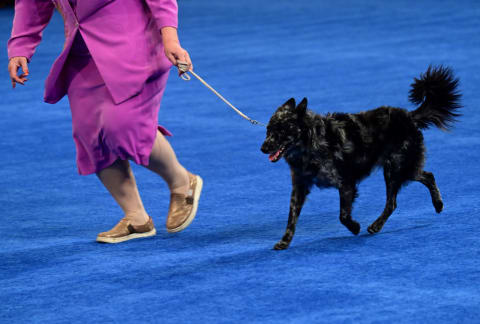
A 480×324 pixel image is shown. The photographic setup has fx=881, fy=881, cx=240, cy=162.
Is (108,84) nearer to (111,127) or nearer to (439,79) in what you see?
(111,127)

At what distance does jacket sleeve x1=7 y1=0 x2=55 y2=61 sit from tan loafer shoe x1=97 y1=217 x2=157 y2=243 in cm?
83

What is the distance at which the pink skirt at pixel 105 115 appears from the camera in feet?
11.9

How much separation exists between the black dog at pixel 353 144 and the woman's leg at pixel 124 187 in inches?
26.6

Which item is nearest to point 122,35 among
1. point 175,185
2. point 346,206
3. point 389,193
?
point 175,185

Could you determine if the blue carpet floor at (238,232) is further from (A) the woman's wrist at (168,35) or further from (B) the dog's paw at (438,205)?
(A) the woman's wrist at (168,35)

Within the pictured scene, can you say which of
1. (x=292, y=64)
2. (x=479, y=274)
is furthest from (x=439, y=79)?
(x=292, y=64)

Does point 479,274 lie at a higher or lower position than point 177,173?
higher

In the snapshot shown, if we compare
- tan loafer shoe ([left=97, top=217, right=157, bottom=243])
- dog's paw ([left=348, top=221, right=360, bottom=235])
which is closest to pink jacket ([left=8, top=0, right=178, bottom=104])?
tan loafer shoe ([left=97, top=217, right=157, bottom=243])

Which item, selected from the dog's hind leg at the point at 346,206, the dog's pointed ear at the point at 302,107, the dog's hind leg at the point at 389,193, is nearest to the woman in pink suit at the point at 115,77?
the dog's pointed ear at the point at 302,107

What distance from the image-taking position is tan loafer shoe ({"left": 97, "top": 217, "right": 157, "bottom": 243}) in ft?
12.5

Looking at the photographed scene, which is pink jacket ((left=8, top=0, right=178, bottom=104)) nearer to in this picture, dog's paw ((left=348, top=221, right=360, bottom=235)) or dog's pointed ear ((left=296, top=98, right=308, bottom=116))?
Answer: dog's pointed ear ((left=296, top=98, right=308, bottom=116))

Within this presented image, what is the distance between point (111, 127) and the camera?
11.9 feet

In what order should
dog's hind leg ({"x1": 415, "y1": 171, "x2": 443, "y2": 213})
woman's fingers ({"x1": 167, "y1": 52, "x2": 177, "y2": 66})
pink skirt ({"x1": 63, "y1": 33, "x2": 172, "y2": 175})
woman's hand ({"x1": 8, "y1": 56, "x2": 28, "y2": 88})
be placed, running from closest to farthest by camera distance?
1. woman's fingers ({"x1": 167, "y1": 52, "x2": 177, "y2": 66})
2. pink skirt ({"x1": 63, "y1": 33, "x2": 172, "y2": 175})
3. woman's hand ({"x1": 8, "y1": 56, "x2": 28, "y2": 88})
4. dog's hind leg ({"x1": 415, "y1": 171, "x2": 443, "y2": 213})

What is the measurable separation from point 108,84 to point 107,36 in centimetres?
20
